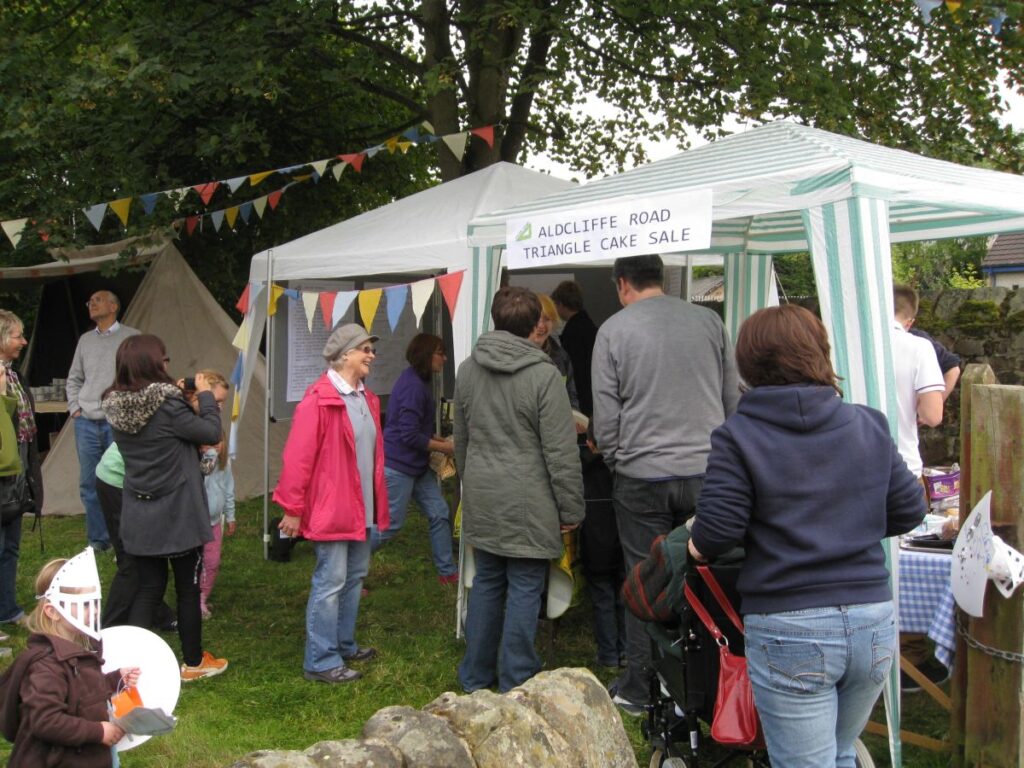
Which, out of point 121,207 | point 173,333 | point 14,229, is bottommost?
point 173,333

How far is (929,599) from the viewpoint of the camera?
3.27 metres

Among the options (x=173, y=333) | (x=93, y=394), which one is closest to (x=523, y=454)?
(x=93, y=394)

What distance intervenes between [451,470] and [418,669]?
5.19 feet

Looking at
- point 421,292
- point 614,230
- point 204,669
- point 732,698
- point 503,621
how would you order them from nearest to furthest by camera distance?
point 732,698 → point 614,230 → point 503,621 → point 204,669 → point 421,292

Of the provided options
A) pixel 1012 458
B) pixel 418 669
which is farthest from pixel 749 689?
pixel 418 669

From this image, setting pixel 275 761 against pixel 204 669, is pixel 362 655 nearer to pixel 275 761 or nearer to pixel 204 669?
pixel 204 669

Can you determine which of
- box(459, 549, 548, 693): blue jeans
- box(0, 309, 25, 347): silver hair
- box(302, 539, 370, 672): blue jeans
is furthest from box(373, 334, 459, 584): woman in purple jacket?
box(0, 309, 25, 347): silver hair

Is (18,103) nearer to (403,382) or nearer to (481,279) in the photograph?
(403,382)

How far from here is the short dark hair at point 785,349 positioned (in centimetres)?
235

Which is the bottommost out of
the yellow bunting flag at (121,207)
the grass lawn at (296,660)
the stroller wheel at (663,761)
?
the grass lawn at (296,660)

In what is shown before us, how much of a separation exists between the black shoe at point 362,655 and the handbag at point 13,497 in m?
1.72

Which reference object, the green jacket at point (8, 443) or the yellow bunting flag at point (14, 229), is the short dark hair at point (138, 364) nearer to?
the green jacket at point (8, 443)

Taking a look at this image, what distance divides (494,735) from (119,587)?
105 inches

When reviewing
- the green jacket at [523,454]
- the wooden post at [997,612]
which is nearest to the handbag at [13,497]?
the green jacket at [523,454]
